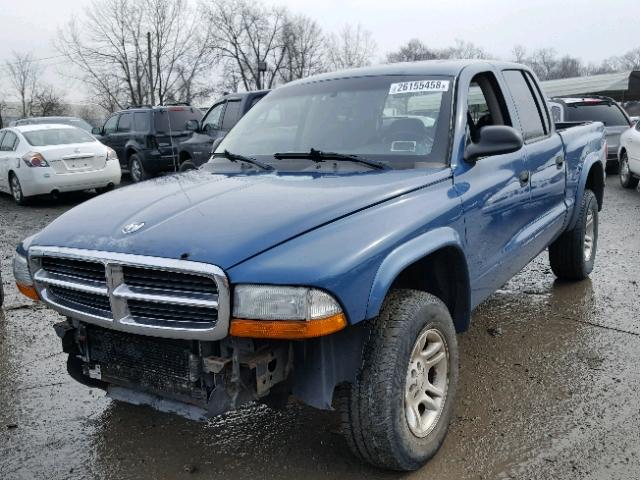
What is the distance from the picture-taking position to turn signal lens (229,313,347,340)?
2314 mm

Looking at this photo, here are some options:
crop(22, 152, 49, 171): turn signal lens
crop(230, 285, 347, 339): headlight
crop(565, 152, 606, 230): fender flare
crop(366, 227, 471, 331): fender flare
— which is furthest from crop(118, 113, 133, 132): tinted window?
crop(230, 285, 347, 339): headlight

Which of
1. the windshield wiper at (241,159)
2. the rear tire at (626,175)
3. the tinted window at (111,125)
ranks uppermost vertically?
the tinted window at (111,125)

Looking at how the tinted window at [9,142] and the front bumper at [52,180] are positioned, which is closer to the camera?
the front bumper at [52,180]

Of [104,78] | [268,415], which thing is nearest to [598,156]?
[268,415]

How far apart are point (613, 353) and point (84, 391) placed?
3416mm

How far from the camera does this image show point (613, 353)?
412cm

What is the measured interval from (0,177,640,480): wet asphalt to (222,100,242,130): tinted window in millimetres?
6521

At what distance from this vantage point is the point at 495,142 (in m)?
3.34

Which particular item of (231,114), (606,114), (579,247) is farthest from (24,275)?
(606,114)

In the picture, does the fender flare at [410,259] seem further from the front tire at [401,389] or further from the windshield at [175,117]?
the windshield at [175,117]

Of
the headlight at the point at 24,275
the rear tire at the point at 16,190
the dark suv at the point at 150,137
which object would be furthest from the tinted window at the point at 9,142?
the headlight at the point at 24,275

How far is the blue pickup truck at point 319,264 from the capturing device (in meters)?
2.40

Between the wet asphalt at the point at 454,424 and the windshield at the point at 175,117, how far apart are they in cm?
969

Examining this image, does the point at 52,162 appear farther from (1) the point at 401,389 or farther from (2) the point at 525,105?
(1) the point at 401,389
